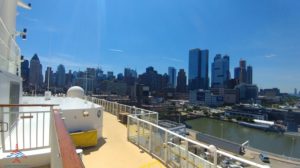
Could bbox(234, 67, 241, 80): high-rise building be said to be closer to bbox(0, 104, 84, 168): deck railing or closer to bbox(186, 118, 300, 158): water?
bbox(186, 118, 300, 158): water

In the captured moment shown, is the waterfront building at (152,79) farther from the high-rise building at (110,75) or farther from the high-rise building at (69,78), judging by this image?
the high-rise building at (69,78)

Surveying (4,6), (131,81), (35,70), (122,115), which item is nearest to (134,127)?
(122,115)

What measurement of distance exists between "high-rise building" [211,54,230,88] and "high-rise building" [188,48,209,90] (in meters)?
5.08

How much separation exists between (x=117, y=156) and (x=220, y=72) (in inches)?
5037

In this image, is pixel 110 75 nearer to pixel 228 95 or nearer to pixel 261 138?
pixel 261 138

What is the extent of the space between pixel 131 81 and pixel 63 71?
48.5m

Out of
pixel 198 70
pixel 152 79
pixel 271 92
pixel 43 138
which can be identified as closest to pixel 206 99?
pixel 152 79

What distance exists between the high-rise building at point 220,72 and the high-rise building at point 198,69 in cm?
508

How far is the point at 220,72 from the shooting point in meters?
Result: 124

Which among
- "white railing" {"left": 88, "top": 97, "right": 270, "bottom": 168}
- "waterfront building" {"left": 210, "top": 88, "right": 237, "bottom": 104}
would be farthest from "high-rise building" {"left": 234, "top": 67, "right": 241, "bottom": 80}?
"white railing" {"left": 88, "top": 97, "right": 270, "bottom": 168}

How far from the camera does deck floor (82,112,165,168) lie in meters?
4.64

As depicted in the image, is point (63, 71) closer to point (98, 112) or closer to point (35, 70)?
point (35, 70)

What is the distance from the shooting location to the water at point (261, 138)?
35.1 m

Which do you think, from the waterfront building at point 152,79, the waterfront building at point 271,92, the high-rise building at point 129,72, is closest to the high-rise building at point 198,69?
the waterfront building at point 152,79
